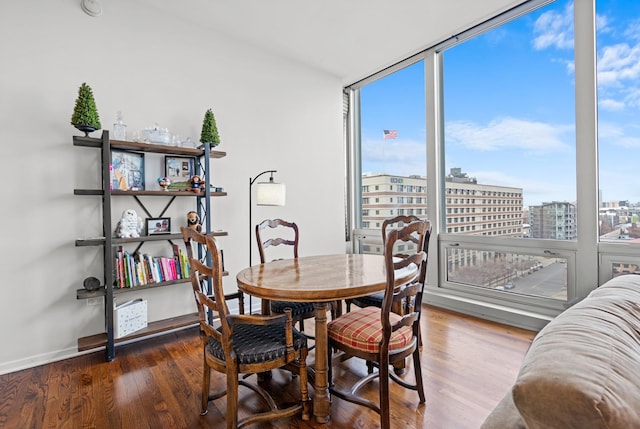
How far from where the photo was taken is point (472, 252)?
351 centimetres

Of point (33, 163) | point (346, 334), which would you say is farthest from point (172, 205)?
point (346, 334)

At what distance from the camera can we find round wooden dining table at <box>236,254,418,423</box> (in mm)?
1603

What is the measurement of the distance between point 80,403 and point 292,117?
3318mm

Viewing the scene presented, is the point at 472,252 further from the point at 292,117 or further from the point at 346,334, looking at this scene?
the point at 292,117

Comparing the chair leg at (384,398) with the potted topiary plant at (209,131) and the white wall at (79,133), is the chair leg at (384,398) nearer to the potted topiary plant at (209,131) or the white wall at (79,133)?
the white wall at (79,133)

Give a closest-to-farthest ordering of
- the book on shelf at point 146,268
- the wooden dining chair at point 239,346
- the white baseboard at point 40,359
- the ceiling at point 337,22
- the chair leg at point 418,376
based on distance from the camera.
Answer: the wooden dining chair at point 239,346 < the chair leg at point 418,376 < the white baseboard at point 40,359 < the book on shelf at point 146,268 < the ceiling at point 337,22

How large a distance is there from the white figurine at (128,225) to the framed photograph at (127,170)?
21 centimetres

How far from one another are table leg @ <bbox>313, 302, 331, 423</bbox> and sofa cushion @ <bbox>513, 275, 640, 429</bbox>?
1066 millimetres

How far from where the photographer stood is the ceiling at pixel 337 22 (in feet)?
9.73

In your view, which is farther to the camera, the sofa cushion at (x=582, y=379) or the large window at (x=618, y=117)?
the large window at (x=618, y=117)

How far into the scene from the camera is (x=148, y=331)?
2652mm

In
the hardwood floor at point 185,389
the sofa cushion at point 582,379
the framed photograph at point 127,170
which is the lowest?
the hardwood floor at point 185,389

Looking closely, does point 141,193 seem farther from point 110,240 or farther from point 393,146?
point 393,146

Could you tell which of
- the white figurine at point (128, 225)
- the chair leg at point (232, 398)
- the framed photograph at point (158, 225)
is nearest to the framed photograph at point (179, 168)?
the framed photograph at point (158, 225)
